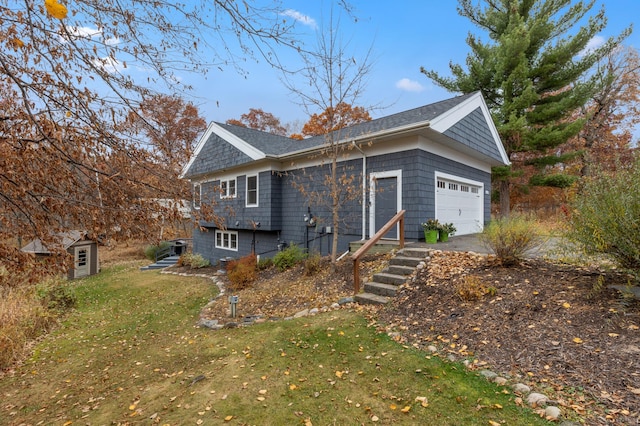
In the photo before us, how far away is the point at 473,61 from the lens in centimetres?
1515

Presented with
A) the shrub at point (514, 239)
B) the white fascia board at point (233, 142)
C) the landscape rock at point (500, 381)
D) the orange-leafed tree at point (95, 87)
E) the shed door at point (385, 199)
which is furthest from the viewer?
the white fascia board at point (233, 142)

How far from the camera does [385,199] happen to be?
899cm

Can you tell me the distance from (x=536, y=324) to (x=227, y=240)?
12.8 m

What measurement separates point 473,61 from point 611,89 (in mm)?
9726

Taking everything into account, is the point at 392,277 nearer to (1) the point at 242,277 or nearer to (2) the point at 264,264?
(1) the point at 242,277

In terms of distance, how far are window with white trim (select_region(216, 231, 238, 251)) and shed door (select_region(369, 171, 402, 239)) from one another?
7100 mm

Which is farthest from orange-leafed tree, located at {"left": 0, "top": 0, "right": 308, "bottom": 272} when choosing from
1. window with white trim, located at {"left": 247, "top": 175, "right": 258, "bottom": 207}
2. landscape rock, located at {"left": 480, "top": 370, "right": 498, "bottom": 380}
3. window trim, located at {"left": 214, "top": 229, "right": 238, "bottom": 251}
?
window trim, located at {"left": 214, "top": 229, "right": 238, "bottom": 251}

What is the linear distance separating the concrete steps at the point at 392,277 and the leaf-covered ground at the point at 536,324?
0.71 ft

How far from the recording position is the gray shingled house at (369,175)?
8430 millimetres

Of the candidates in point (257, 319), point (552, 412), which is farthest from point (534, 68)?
point (552, 412)

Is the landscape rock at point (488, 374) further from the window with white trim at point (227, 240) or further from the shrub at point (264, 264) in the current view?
the window with white trim at point (227, 240)

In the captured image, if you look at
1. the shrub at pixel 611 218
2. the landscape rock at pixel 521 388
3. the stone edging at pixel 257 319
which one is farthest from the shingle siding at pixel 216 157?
the landscape rock at pixel 521 388

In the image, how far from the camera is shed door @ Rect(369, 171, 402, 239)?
340 inches

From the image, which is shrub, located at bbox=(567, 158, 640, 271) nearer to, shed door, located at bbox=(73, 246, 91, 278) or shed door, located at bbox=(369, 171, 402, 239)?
shed door, located at bbox=(369, 171, 402, 239)
